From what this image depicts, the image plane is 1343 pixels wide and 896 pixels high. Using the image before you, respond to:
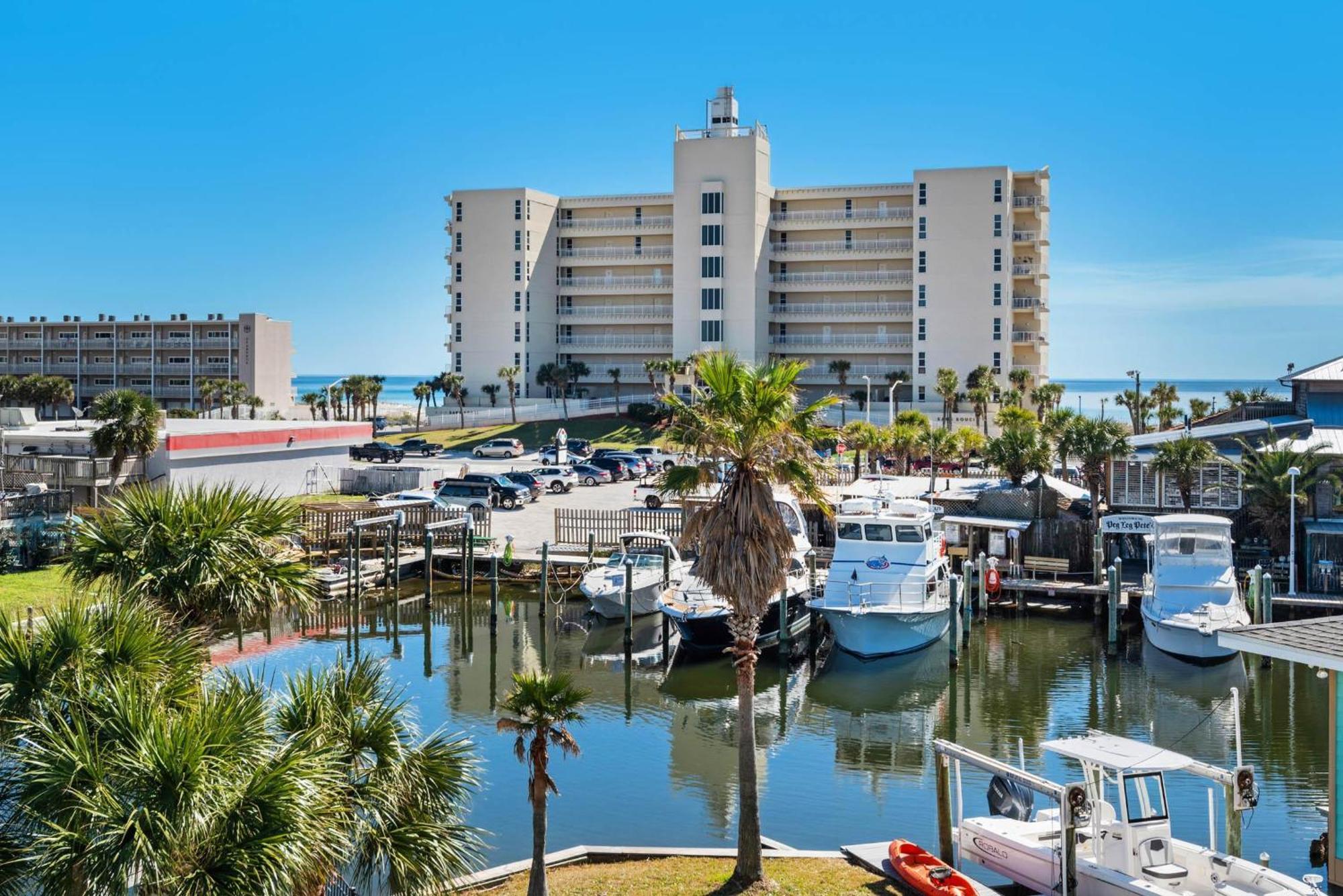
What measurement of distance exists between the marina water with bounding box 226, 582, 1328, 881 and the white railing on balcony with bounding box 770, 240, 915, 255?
64.7 m

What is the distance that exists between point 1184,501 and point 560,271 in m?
75.7

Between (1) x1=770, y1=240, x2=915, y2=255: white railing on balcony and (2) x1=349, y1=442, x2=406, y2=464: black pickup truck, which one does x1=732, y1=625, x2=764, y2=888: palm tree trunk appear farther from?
(1) x1=770, y1=240, x2=915, y2=255: white railing on balcony

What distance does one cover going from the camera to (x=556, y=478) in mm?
62281

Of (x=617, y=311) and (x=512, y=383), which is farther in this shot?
(x=617, y=311)

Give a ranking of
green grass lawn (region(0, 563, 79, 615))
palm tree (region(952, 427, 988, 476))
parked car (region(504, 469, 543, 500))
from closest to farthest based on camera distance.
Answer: green grass lawn (region(0, 563, 79, 615)) < palm tree (region(952, 427, 988, 476)) < parked car (region(504, 469, 543, 500))

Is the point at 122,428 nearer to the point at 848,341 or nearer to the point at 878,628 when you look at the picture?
the point at 878,628

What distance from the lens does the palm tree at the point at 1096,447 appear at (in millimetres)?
42438

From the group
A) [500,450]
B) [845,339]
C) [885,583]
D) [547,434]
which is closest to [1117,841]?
[885,583]

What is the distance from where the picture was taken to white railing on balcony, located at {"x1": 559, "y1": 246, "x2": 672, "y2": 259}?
106812 mm

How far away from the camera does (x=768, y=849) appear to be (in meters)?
18.5

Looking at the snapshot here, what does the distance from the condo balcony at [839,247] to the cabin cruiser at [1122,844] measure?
85509mm

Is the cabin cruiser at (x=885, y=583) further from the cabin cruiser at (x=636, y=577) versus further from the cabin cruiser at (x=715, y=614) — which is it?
the cabin cruiser at (x=636, y=577)

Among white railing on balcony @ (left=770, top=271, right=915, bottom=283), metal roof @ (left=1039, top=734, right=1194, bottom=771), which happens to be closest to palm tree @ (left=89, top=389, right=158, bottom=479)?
metal roof @ (left=1039, top=734, right=1194, bottom=771)

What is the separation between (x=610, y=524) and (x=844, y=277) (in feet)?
194
